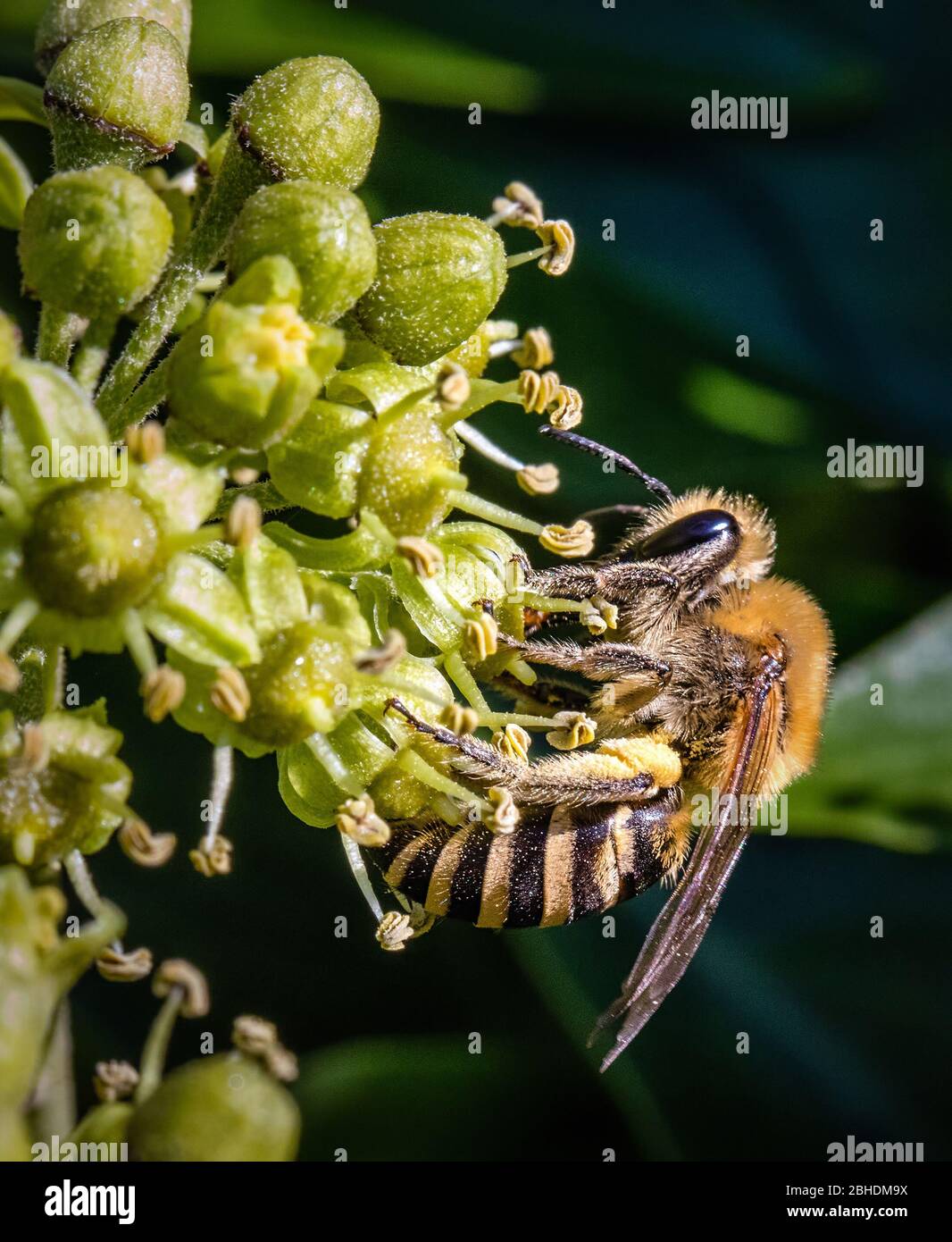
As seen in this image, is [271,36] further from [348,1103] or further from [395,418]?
[348,1103]

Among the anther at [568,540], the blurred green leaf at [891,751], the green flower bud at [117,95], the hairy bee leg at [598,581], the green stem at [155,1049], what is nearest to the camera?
the green stem at [155,1049]

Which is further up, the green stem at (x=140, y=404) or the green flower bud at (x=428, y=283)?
the green flower bud at (x=428, y=283)

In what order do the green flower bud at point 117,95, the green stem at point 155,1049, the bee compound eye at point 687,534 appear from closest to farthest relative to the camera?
the green stem at point 155,1049 → the green flower bud at point 117,95 → the bee compound eye at point 687,534

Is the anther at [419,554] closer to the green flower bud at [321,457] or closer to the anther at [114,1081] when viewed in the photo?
the green flower bud at [321,457]

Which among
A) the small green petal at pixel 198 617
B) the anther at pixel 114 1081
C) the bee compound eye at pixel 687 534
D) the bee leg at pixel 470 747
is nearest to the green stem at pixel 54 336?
the small green petal at pixel 198 617

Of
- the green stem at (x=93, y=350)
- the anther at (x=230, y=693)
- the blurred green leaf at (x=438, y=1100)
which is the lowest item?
the blurred green leaf at (x=438, y=1100)

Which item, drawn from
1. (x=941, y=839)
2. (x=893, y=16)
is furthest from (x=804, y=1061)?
(x=893, y=16)
